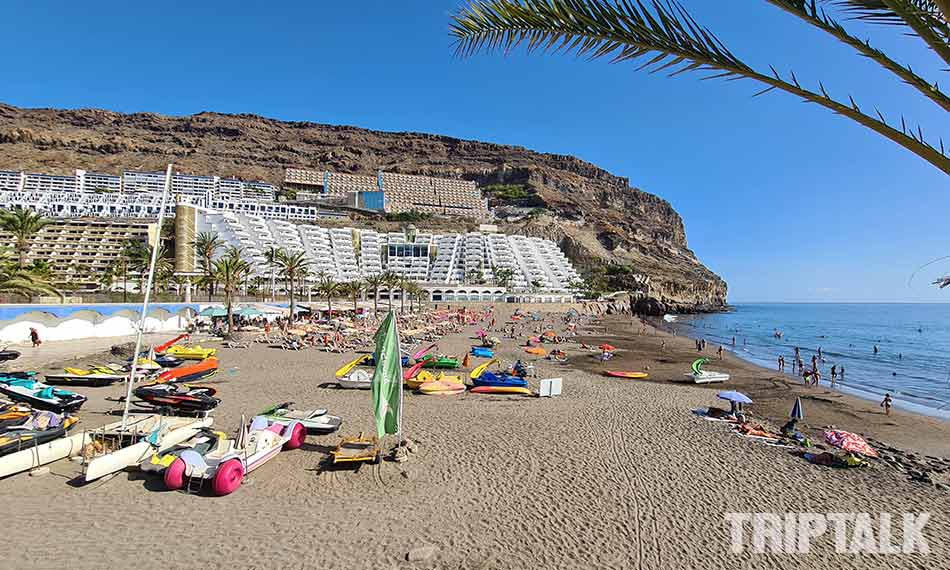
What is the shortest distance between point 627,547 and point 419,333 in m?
26.8

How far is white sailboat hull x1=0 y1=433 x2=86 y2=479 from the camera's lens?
7055 millimetres

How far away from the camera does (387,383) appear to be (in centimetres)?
801

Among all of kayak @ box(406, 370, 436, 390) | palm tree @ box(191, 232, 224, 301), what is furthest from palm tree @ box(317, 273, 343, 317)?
kayak @ box(406, 370, 436, 390)

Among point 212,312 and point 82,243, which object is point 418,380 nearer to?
point 212,312

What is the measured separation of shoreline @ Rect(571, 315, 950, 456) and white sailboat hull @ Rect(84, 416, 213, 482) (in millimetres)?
14996

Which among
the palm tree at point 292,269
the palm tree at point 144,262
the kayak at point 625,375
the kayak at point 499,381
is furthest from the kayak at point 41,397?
the palm tree at point 292,269

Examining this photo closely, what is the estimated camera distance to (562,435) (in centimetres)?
1080

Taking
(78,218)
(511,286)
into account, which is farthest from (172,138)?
(511,286)

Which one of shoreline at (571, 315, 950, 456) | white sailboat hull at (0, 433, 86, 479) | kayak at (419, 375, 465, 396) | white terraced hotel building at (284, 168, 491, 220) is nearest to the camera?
white sailboat hull at (0, 433, 86, 479)

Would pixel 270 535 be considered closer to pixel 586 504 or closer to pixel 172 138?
pixel 586 504

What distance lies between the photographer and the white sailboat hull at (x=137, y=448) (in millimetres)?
7055

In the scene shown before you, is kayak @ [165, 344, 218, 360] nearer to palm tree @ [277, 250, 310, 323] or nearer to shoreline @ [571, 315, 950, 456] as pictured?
palm tree @ [277, 250, 310, 323]

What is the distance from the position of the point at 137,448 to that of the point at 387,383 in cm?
423

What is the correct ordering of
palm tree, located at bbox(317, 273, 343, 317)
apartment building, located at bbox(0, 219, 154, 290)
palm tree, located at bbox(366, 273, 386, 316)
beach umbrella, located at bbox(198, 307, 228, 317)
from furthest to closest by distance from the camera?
apartment building, located at bbox(0, 219, 154, 290)
palm tree, located at bbox(366, 273, 386, 316)
palm tree, located at bbox(317, 273, 343, 317)
beach umbrella, located at bbox(198, 307, 228, 317)
